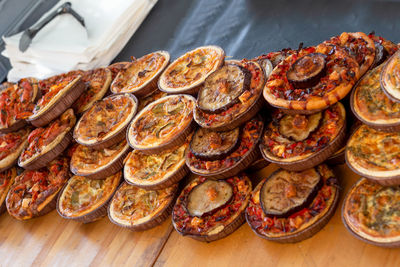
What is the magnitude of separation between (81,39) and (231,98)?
12.3ft

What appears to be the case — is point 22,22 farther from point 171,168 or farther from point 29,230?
point 171,168

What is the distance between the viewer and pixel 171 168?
4.04 m

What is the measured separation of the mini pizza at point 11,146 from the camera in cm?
531

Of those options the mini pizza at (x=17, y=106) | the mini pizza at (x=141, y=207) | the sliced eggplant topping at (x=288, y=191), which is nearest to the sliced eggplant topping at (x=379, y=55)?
the sliced eggplant topping at (x=288, y=191)

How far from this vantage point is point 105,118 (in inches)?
187

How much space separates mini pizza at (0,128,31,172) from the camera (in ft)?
17.4

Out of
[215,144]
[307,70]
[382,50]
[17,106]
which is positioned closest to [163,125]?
[215,144]

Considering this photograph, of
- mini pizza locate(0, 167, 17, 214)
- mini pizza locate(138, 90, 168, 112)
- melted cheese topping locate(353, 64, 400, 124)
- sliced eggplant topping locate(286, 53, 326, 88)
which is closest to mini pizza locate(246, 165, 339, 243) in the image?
melted cheese topping locate(353, 64, 400, 124)

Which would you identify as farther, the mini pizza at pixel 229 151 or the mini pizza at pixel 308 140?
the mini pizza at pixel 229 151

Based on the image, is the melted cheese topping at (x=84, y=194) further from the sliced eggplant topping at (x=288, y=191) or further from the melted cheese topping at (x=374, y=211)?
the melted cheese topping at (x=374, y=211)

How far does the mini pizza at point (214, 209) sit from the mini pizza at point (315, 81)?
893 millimetres

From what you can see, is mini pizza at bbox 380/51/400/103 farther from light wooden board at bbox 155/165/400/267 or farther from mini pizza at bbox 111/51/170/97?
mini pizza at bbox 111/51/170/97

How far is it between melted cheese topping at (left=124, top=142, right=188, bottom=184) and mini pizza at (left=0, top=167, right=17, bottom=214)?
2.14 metres

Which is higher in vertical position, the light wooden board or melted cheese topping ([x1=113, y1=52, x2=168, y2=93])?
melted cheese topping ([x1=113, y1=52, x2=168, y2=93])
